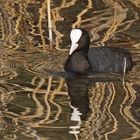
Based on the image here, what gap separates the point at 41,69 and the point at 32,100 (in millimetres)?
1045

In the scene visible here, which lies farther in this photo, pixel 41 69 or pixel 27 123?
pixel 41 69

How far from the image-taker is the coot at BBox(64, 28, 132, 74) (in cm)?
732

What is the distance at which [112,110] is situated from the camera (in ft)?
19.4

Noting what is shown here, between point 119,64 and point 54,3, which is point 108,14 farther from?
point 119,64

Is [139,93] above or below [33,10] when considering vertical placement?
below

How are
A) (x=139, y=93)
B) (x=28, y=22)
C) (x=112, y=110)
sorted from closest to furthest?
(x=112, y=110)
(x=139, y=93)
(x=28, y=22)

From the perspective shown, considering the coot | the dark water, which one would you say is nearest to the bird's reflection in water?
the dark water

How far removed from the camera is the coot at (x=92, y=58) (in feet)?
24.0

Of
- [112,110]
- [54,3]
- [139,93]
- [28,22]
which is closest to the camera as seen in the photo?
[112,110]

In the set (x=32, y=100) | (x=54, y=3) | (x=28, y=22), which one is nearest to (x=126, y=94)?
(x=32, y=100)

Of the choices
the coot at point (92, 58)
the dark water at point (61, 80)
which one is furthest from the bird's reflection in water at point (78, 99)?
the coot at point (92, 58)

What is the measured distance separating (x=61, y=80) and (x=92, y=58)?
70 centimetres

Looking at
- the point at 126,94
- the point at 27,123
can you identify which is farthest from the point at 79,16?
the point at 27,123

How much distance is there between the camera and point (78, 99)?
6.34 meters
